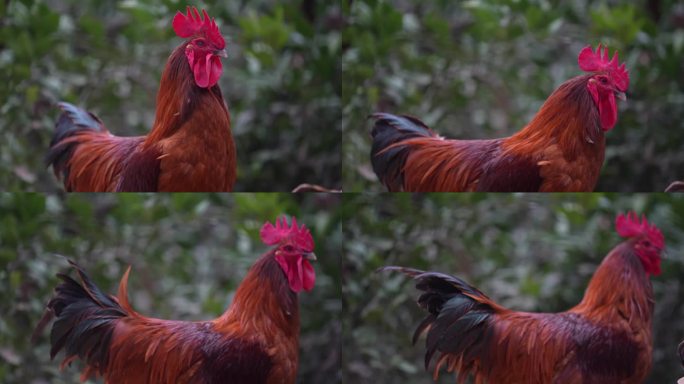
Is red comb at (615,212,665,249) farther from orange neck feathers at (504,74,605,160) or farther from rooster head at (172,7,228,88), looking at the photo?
rooster head at (172,7,228,88)

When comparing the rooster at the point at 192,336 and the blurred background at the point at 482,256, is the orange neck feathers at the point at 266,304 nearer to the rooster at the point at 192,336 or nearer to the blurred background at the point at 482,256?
the rooster at the point at 192,336

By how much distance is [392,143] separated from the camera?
6.88ft

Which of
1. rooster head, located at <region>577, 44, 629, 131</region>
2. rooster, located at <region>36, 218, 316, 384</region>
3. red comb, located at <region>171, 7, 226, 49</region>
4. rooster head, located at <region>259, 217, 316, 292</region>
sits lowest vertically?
rooster, located at <region>36, 218, 316, 384</region>

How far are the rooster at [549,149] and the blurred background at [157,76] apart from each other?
389 millimetres

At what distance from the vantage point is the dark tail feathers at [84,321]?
189cm

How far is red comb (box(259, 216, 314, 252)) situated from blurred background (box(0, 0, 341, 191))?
33cm

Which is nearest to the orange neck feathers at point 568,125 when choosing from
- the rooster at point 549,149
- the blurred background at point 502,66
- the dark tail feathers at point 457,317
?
the rooster at point 549,149

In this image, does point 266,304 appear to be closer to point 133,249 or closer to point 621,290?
point 133,249

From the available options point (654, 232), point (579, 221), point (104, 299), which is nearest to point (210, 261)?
point (104, 299)

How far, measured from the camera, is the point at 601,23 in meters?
2.18

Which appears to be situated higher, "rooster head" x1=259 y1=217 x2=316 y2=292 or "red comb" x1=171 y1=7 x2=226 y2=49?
"red comb" x1=171 y1=7 x2=226 y2=49

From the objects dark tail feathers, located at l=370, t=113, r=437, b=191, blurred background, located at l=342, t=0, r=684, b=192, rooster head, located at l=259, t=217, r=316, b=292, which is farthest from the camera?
blurred background, located at l=342, t=0, r=684, b=192

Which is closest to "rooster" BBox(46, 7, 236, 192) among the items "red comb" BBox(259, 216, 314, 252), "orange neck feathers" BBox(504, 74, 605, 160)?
"red comb" BBox(259, 216, 314, 252)

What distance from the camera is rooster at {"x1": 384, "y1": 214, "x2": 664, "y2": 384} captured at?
1.89 metres
